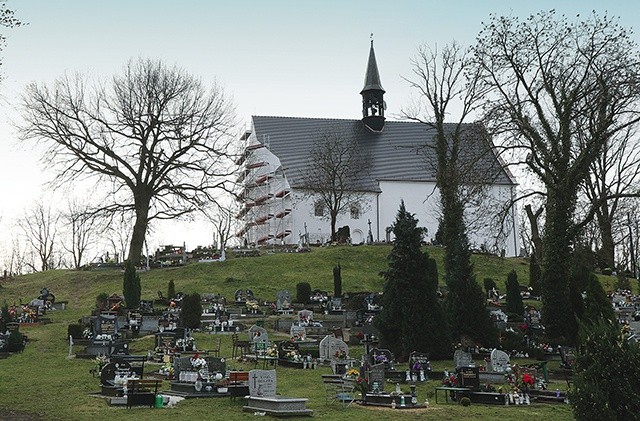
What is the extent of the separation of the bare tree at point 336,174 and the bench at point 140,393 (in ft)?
130

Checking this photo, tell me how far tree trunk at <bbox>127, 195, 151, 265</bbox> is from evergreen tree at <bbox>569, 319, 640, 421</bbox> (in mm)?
36583

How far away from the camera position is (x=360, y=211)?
209 ft

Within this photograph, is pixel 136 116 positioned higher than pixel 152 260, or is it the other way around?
pixel 136 116

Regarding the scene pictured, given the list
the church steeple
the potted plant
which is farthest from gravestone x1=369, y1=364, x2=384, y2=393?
the church steeple

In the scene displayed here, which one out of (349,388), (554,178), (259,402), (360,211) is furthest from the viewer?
(360,211)

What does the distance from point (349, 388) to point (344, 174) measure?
136 feet

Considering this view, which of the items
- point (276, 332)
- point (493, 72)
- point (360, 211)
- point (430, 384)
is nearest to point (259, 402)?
point (430, 384)

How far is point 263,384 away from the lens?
53.5 feet

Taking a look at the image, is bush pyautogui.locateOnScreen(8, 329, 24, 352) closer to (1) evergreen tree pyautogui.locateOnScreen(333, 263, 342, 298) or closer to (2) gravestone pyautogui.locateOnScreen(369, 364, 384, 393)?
(2) gravestone pyautogui.locateOnScreen(369, 364, 384, 393)

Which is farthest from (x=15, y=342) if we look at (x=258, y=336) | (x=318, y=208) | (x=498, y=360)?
(x=318, y=208)

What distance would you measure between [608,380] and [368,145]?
191 feet

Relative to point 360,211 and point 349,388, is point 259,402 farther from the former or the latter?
point 360,211

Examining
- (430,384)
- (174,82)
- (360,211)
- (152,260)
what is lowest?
(430,384)

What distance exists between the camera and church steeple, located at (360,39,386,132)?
70938mm
